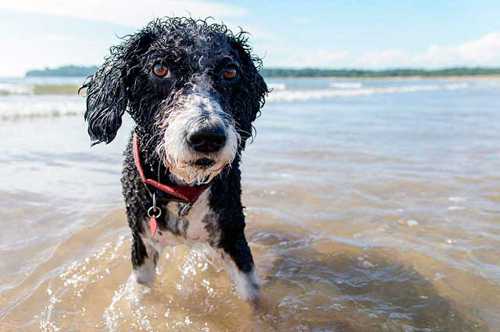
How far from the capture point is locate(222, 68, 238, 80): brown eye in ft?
10.4

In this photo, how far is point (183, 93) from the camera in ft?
9.47

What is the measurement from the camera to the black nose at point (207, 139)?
99.4 inches

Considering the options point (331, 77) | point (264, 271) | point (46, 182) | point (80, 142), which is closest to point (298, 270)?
point (264, 271)

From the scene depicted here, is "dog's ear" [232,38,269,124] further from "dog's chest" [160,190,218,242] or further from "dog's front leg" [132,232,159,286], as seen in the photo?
"dog's front leg" [132,232,159,286]

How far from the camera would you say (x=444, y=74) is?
9312 centimetres

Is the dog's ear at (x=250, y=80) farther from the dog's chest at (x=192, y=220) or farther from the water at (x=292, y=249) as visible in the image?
the water at (x=292, y=249)

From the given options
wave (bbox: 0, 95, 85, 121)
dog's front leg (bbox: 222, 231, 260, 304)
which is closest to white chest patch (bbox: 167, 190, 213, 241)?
dog's front leg (bbox: 222, 231, 260, 304)

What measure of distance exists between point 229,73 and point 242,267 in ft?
4.73

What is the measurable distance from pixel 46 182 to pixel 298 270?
155 inches

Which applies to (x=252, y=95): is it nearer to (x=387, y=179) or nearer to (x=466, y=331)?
(x=466, y=331)

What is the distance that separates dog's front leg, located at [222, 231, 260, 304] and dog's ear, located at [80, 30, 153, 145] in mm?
1175

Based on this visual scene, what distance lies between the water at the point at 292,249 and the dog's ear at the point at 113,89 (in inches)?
46.7

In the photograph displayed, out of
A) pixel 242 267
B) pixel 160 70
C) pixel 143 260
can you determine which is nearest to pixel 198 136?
pixel 160 70

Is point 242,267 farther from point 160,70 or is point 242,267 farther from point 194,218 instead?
point 160,70
